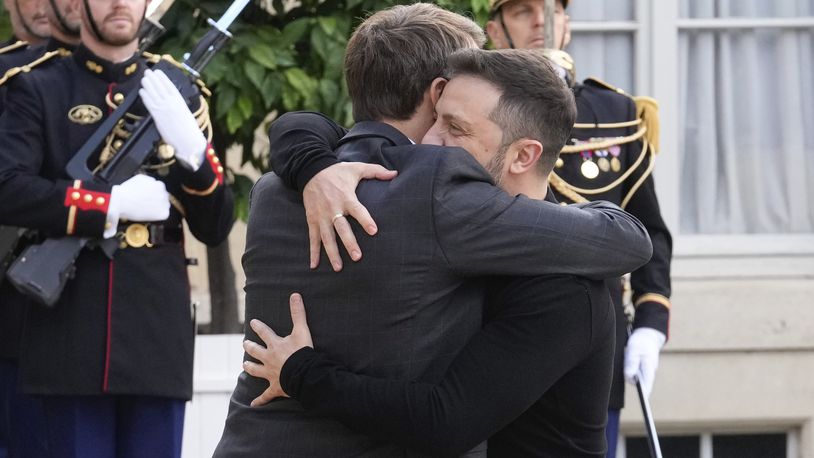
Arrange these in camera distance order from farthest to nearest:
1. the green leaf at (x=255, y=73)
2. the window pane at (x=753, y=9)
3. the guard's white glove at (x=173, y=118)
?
the window pane at (x=753, y=9)
the green leaf at (x=255, y=73)
the guard's white glove at (x=173, y=118)

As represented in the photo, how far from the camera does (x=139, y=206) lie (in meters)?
3.95

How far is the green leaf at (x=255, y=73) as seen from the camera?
15.9ft

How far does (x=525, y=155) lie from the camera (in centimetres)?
264

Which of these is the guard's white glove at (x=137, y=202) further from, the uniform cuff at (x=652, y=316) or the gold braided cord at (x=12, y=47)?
the uniform cuff at (x=652, y=316)

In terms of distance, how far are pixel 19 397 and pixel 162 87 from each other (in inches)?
37.8

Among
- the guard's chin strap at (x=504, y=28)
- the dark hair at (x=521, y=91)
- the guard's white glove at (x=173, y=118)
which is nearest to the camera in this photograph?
the dark hair at (x=521, y=91)

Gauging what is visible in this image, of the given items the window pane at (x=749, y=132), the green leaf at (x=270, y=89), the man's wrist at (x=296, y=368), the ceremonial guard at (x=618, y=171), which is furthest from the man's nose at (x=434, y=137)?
the window pane at (x=749, y=132)

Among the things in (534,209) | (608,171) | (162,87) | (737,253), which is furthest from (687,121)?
(534,209)

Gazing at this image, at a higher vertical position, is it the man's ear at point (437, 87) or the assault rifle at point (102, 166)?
the man's ear at point (437, 87)

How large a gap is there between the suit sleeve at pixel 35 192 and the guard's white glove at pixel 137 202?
0.08ft

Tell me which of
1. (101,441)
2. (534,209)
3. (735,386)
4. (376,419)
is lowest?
(735,386)

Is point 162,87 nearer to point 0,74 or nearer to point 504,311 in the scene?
point 0,74

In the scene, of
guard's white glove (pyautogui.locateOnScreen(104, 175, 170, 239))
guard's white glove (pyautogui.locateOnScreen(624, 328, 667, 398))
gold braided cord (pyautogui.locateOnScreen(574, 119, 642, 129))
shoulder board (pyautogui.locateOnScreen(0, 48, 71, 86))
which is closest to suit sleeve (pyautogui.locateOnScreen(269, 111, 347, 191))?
guard's white glove (pyautogui.locateOnScreen(104, 175, 170, 239))

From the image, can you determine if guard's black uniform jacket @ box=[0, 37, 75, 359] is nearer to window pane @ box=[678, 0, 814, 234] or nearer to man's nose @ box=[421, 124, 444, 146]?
man's nose @ box=[421, 124, 444, 146]
